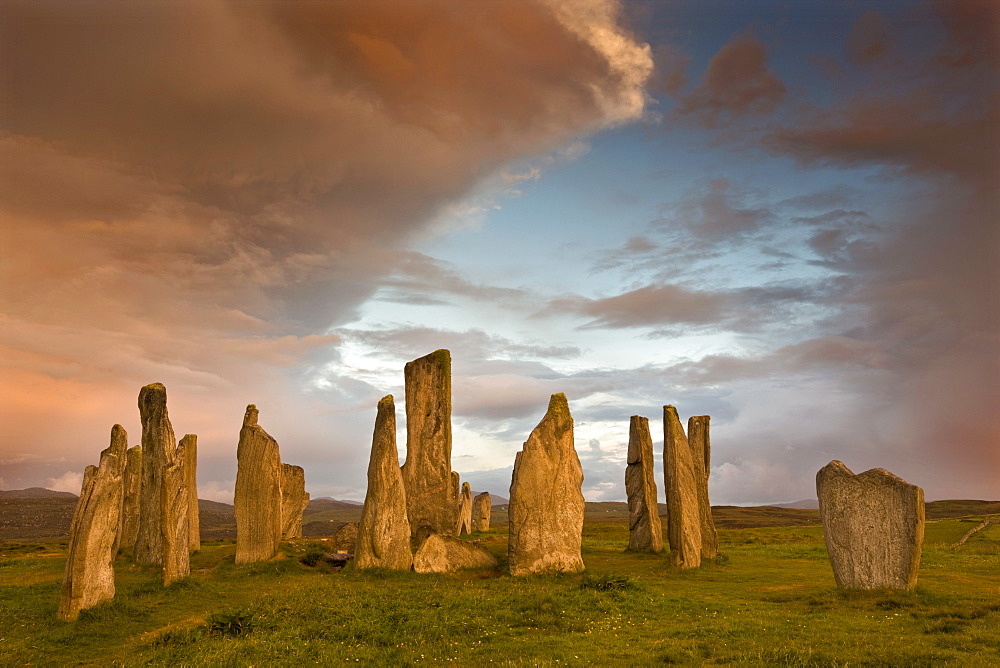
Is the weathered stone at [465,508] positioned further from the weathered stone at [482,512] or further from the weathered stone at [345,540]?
the weathered stone at [345,540]

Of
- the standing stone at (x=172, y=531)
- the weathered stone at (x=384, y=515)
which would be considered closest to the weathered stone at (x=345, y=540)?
the weathered stone at (x=384, y=515)

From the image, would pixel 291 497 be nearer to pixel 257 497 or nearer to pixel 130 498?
pixel 130 498

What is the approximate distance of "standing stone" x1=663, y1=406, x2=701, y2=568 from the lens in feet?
86.3

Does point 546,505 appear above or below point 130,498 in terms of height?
above

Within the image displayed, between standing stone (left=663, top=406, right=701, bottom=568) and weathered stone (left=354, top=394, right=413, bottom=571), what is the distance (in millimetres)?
10659

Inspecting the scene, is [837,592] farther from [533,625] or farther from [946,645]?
[533,625]

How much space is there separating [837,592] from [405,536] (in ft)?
50.1

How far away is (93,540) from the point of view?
19.4 m

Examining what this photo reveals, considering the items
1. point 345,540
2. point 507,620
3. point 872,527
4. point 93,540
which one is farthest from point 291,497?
point 872,527

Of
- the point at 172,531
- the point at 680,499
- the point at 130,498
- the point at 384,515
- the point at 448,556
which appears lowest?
the point at 448,556

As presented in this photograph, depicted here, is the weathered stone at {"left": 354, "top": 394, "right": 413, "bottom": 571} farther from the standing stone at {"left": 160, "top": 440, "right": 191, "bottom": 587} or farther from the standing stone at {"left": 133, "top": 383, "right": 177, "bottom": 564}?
the standing stone at {"left": 133, "top": 383, "right": 177, "bottom": 564}

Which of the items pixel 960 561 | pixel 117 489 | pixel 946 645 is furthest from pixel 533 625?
pixel 960 561

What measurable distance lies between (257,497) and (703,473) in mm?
20675

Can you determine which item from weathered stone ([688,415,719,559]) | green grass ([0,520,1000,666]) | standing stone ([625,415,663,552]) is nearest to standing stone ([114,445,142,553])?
green grass ([0,520,1000,666])
